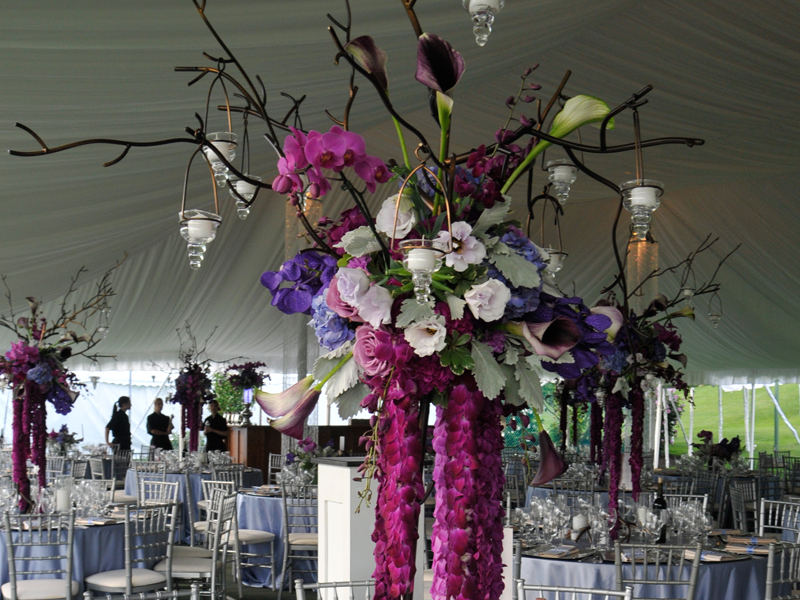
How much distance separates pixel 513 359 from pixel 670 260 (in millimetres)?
10963

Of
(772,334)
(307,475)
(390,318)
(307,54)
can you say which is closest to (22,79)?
(307,54)

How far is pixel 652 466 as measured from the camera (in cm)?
1059

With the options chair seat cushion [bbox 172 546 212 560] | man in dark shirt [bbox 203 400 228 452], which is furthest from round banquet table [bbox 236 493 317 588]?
man in dark shirt [bbox 203 400 228 452]

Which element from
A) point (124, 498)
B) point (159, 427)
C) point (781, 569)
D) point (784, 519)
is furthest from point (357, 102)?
point (159, 427)

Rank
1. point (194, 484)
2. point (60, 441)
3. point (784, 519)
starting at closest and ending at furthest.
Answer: point (784, 519) → point (194, 484) → point (60, 441)

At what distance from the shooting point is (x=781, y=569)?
4.02 meters

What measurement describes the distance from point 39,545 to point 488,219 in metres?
4.18

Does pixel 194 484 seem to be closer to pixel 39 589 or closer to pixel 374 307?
pixel 39 589

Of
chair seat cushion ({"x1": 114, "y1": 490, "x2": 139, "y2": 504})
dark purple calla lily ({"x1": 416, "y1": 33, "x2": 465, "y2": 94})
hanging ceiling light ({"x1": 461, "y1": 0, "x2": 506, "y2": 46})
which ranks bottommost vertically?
chair seat cushion ({"x1": 114, "y1": 490, "x2": 139, "y2": 504})

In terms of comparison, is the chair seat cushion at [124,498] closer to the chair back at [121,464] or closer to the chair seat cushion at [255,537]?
the chair back at [121,464]

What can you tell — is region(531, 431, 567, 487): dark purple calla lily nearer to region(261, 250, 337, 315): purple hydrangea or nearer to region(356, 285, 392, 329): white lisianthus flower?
region(356, 285, 392, 329): white lisianthus flower

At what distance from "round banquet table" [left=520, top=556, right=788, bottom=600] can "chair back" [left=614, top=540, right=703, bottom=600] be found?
5 cm

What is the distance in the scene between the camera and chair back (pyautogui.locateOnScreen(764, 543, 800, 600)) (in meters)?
3.82

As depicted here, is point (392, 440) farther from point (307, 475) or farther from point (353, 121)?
point (307, 475)
